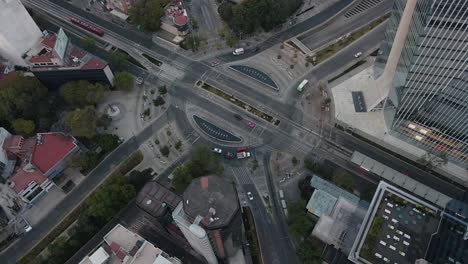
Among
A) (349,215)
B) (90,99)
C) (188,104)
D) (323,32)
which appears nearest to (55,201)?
(90,99)

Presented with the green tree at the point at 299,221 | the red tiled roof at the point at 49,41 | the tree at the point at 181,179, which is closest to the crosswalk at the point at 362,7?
the green tree at the point at 299,221

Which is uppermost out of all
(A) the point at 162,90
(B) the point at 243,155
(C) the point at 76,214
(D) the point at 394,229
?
(A) the point at 162,90

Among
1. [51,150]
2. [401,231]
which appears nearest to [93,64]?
[51,150]

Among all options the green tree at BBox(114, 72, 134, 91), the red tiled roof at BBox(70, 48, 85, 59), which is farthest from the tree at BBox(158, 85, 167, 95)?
the red tiled roof at BBox(70, 48, 85, 59)

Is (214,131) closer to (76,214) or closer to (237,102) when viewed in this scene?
(237,102)

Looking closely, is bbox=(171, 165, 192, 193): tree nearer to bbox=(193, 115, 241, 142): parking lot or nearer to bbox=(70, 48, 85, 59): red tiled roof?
bbox=(193, 115, 241, 142): parking lot

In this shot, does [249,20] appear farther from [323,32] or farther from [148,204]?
[148,204]
